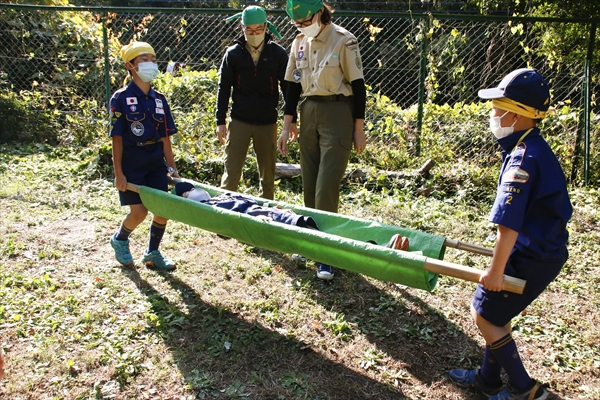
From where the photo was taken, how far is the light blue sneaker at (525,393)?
8.43 ft

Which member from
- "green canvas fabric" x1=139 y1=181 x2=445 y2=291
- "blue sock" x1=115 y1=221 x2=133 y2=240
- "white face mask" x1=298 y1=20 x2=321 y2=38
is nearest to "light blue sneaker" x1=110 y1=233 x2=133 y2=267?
"blue sock" x1=115 y1=221 x2=133 y2=240

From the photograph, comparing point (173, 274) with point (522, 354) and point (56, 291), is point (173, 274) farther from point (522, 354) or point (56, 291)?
point (522, 354)

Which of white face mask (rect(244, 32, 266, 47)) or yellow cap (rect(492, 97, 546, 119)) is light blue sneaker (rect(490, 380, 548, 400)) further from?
white face mask (rect(244, 32, 266, 47))

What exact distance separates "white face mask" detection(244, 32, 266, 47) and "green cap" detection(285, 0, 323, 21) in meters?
0.71

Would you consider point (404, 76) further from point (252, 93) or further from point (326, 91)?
point (326, 91)

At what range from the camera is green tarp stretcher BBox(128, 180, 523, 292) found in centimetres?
246

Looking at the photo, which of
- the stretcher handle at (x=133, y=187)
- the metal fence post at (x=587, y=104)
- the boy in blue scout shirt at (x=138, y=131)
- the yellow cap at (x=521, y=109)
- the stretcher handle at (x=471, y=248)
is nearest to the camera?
the yellow cap at (x=521, y=109)

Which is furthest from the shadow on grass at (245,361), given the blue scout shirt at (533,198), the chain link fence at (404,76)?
the chain link fence at (404,76)

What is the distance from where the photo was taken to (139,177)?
3.84 m

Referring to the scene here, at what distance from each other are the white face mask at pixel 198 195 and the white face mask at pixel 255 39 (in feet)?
4.65

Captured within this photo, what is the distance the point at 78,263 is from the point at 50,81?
5421 mm

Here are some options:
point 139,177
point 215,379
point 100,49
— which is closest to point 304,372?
point 215,379

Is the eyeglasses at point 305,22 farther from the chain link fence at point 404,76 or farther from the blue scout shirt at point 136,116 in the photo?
the chain link fence at point 404,76

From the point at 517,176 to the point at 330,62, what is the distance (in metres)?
1.91
